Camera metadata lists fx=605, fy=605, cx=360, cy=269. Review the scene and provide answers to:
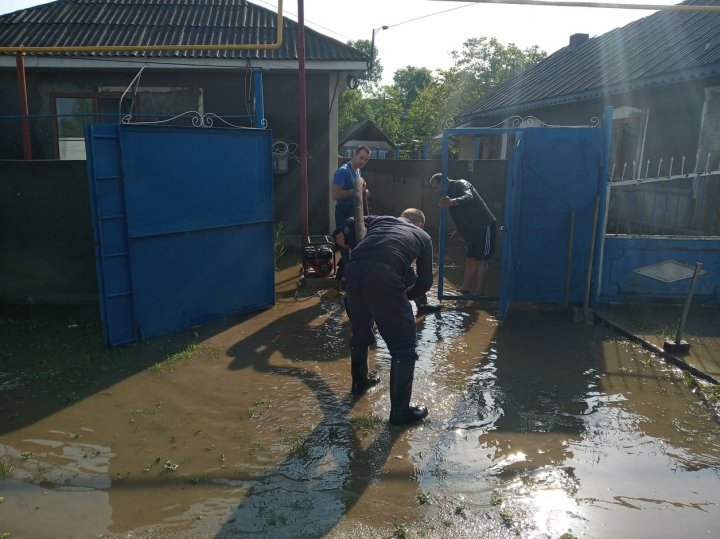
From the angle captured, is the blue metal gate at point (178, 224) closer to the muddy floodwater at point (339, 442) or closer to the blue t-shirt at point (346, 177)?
the muddy floodwater at point (339, 442)

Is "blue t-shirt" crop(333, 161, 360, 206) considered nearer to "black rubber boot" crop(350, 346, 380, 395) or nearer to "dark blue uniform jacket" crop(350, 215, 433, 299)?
"dark blue uniform jacket" crop(350, 215, 433, 299)

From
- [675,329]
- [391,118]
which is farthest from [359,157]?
[391,118]

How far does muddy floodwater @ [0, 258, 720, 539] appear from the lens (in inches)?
126

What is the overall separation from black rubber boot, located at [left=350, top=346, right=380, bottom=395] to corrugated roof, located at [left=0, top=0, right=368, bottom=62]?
6388 mm

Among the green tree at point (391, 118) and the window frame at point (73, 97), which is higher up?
the green tree at point (391, 118)

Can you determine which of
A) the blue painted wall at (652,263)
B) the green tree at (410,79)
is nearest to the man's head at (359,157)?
the blue painted wall at (652,263)

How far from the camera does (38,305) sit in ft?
22.7

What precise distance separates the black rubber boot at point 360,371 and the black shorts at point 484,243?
3056 millimetres

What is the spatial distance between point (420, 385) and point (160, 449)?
2.08 meters

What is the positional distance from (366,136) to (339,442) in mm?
30747

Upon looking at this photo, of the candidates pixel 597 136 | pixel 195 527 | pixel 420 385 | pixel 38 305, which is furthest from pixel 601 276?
pixel 38 305

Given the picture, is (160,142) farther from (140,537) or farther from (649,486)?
(649,486)

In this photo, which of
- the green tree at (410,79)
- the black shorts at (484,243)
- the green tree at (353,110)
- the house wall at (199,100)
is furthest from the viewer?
the green tree at (410,79)

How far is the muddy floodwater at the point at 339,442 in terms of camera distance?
320 centimetres
